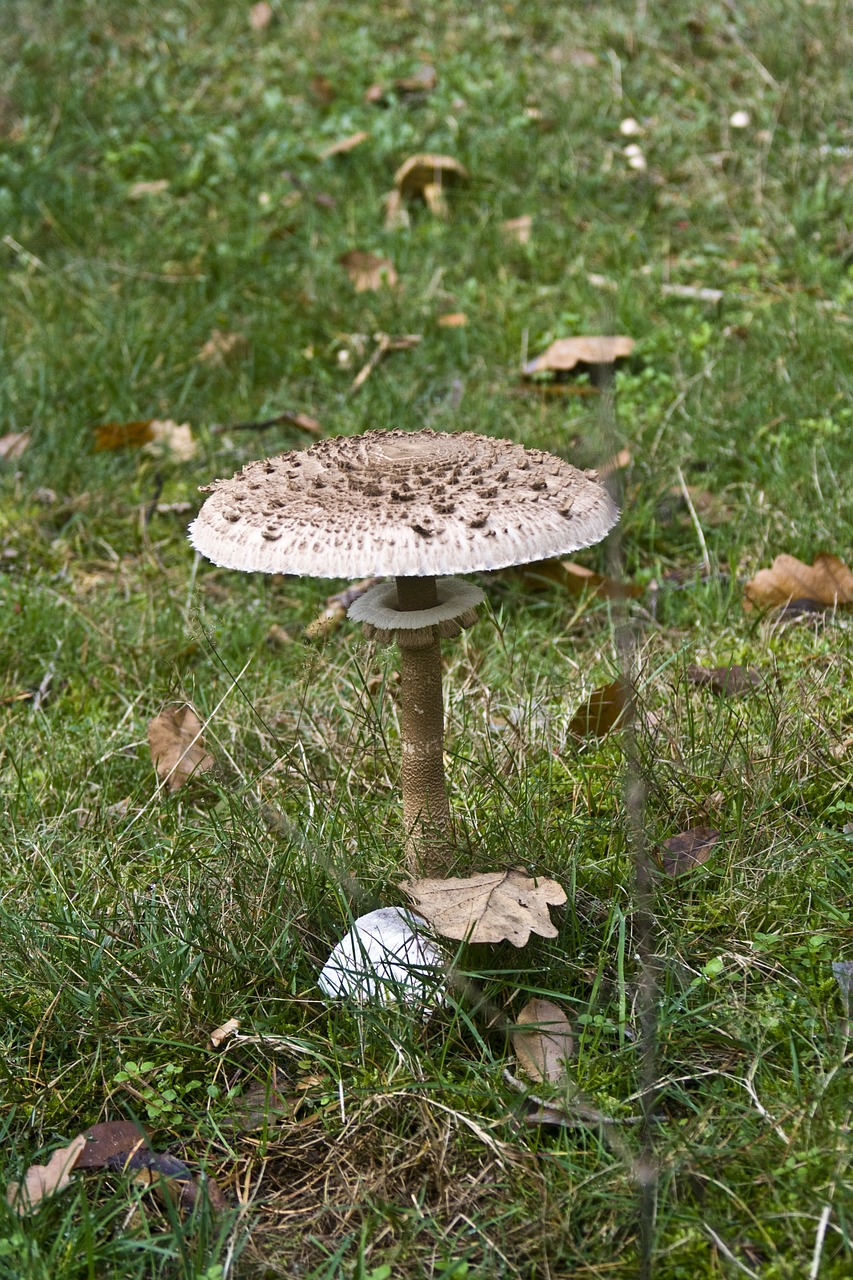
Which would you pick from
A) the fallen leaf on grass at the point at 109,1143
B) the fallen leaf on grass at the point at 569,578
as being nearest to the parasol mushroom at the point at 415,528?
A: the fallen leaf on grass at the point at 109,1143

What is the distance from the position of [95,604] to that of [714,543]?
2082mm

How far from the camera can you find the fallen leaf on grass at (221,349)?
17.7 ft

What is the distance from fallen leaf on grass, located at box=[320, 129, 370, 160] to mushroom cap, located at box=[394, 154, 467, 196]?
0.38 m

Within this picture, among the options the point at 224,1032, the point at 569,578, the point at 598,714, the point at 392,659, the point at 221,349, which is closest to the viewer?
the point at 224,1032

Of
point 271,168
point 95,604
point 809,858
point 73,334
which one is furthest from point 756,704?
point 271,168

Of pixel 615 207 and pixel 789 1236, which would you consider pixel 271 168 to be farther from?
pixel 789 1236

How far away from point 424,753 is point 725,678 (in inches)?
42.5

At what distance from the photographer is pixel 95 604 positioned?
4.11 metres

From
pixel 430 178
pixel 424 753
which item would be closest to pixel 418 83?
pixel 430 178

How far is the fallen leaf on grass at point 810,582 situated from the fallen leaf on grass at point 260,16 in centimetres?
579

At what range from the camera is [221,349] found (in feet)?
17.8

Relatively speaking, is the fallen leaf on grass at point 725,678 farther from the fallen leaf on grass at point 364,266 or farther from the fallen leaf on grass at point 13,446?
the fallen leaf on grass at point 364,266

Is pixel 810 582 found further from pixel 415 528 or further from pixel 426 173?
pixel 426 173

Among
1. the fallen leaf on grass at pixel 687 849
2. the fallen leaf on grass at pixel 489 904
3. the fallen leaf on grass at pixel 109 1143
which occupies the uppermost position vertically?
the fallen leaf on grass at pixel 489 904
